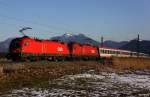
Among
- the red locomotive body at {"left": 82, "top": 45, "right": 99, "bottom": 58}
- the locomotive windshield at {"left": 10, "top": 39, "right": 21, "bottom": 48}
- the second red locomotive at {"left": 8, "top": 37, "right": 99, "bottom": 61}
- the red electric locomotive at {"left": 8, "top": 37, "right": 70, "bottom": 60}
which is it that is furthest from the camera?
the red locomotive body at {"left": 82, "top": 45, "right": 99, "bottom": 58}

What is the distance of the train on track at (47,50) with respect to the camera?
4781cm

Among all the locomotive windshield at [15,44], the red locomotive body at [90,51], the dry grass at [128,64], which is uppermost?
the locomotive windshield at [15,44]

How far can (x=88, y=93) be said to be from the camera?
74.4ft

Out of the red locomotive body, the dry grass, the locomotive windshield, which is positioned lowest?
the dry grass

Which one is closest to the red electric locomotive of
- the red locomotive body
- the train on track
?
the train on track

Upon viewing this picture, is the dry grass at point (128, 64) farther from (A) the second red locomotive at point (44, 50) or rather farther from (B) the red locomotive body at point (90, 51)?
(B) the red locomotive body at point (90, 51)

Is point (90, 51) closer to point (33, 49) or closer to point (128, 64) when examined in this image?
point (128, 64)

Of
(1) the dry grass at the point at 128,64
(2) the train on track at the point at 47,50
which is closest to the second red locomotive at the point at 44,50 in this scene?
(2) the train on track at the point at 47,50

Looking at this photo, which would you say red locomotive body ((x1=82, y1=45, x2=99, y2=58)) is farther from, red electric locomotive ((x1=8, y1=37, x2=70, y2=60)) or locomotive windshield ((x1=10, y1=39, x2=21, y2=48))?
locomotive windshield ((x1=10, y1=39, x2=21, y2=48))

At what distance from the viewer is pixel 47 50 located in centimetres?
5353

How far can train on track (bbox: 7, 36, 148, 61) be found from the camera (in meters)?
47.8

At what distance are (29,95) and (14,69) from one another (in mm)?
12010

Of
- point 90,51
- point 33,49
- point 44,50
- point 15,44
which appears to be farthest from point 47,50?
point 90,51

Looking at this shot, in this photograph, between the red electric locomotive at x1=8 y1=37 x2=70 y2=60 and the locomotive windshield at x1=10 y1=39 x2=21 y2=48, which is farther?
the locomotive windshield at x1=10 y1=39 x2=21 y2=48
